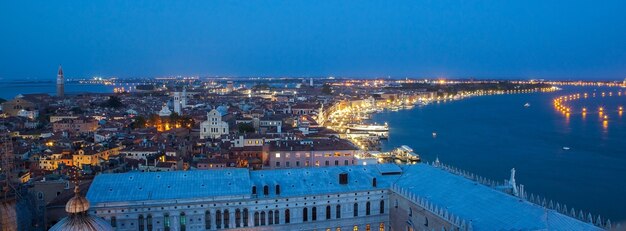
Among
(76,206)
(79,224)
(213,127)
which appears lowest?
(213,127)

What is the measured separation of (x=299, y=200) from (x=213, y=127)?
1892 cm

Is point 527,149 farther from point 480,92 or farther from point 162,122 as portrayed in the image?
point 480,92

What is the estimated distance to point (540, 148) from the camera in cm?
3102

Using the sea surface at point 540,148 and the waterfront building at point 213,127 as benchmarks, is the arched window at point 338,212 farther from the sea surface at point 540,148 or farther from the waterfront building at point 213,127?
the waterfront building at point 213,127

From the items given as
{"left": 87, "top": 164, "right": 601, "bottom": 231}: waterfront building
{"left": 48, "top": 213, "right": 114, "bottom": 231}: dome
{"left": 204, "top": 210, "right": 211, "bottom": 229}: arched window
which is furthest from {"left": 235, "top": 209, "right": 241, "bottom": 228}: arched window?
{"left": 48, "top": 213, "right": 114, "bottom": 231}: dome

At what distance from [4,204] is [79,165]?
487 inches

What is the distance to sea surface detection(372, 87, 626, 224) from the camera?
818 inches

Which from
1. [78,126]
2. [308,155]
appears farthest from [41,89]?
[308,155]

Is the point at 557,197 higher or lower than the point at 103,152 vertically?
lower

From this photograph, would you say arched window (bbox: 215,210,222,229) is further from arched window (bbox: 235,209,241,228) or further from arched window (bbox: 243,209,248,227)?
arched window (bbox: 243,209,248,227)

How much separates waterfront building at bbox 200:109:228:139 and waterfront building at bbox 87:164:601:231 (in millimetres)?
17731

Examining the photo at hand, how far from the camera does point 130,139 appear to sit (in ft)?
90.2

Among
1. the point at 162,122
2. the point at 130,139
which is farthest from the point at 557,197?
the point at 162,122

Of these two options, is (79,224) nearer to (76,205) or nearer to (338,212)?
→ (76,205)
